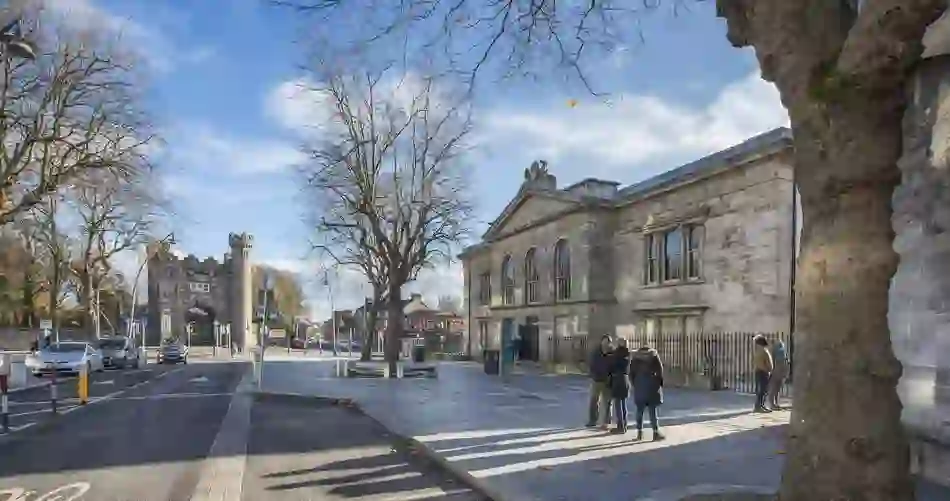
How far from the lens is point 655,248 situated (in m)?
31.8

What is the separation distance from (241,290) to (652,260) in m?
55.3

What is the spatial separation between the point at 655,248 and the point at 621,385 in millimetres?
19558

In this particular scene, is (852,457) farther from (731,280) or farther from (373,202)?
(373,202)

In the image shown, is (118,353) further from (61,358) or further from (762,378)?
(762,378)

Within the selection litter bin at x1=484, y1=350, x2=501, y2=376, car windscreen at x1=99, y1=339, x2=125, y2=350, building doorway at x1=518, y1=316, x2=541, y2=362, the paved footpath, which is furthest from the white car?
building doorway at x1=518, y1=316, x2=541, y2=362

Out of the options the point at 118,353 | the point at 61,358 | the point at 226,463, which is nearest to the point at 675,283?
the point at 226,463

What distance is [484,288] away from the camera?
53.1 meters

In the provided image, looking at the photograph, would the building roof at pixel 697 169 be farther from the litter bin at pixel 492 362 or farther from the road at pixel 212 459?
the road at pixel 212 459

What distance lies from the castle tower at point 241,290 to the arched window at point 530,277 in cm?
4183

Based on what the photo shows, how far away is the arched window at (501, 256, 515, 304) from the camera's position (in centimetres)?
4638

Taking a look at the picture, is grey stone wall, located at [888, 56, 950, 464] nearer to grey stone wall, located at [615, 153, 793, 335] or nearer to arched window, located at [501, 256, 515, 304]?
Result: grey stone wall, located at [615, 153, 793, 335]

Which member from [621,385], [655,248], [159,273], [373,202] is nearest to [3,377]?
[621,385]

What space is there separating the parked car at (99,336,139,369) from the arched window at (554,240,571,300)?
21659mm

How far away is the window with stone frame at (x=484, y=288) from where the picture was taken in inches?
2037
